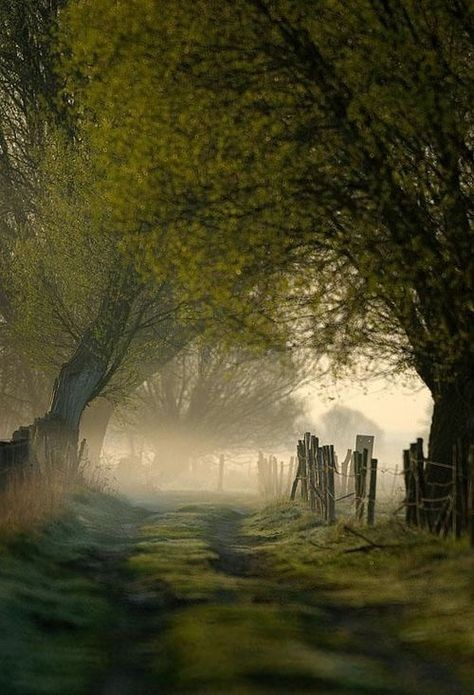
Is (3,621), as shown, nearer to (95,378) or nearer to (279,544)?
(279,544)

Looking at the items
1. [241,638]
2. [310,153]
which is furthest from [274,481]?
[241,638]

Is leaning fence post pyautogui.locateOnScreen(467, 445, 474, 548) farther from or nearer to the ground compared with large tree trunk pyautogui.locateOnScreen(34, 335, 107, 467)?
nearer to the ground

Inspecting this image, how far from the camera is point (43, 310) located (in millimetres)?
31500

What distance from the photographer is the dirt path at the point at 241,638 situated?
8.79 metres

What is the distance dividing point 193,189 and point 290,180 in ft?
5.68

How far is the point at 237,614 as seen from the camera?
37.8ft

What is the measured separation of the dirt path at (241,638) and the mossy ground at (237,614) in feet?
0.07

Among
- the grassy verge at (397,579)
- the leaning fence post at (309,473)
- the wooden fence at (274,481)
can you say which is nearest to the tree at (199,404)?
the wooden fence at (274,481)

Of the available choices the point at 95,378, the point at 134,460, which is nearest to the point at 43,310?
the point at 95,378

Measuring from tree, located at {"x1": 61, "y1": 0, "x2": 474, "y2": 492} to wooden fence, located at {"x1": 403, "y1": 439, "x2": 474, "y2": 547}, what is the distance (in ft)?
1.32

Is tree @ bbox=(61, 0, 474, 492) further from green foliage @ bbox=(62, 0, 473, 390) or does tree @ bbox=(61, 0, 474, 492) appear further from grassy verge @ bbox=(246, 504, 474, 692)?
grassy verge @ bbox=(246, 504, 474, 692)

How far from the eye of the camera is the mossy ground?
29.7ft

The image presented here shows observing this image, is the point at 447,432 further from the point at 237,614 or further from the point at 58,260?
the point at 58,260

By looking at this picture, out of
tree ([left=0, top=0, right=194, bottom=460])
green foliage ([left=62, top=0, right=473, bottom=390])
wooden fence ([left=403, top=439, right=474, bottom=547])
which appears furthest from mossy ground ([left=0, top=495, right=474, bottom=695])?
tree ([left=0, top=0, right=194, bottom=460])
